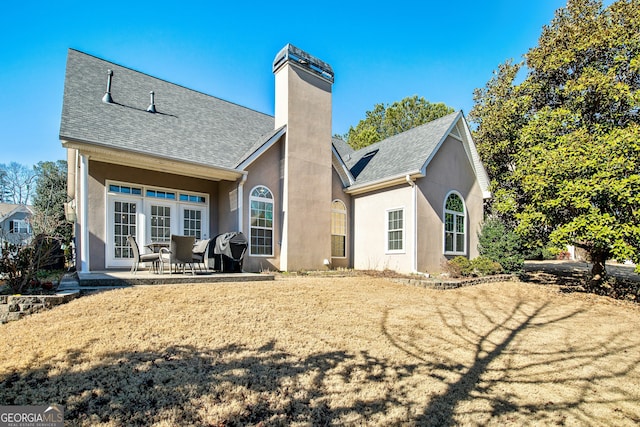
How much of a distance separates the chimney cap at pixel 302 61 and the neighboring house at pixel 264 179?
45mm

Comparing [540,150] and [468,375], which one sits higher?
[540,150]

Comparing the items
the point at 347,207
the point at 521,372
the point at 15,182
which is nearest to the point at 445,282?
the point at 347,207

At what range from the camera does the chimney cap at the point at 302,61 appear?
11.9 meters

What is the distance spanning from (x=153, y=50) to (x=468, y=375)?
45.0 ft

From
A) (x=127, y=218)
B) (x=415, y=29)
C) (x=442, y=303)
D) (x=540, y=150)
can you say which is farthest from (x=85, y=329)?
(x=415, y=29)

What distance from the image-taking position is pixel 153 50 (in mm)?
12250

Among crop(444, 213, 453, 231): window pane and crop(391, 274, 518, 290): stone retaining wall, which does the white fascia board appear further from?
crop(391, 274, 518, 290): stone retaining wall

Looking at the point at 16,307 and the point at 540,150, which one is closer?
the point at 16,307

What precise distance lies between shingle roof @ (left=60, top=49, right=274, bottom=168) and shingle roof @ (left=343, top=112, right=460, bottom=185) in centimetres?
462

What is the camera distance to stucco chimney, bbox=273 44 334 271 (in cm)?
1162

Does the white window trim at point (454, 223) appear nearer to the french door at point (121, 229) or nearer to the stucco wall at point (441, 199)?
the stucco wall at point (441, 199)

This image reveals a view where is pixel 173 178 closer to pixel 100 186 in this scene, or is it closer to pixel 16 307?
pixel 100 186

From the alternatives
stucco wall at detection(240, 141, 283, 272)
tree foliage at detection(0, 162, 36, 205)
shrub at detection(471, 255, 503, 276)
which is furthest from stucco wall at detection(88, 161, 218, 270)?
tree foliage at detection(0, 162, 36, 205)

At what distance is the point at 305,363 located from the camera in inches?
165
